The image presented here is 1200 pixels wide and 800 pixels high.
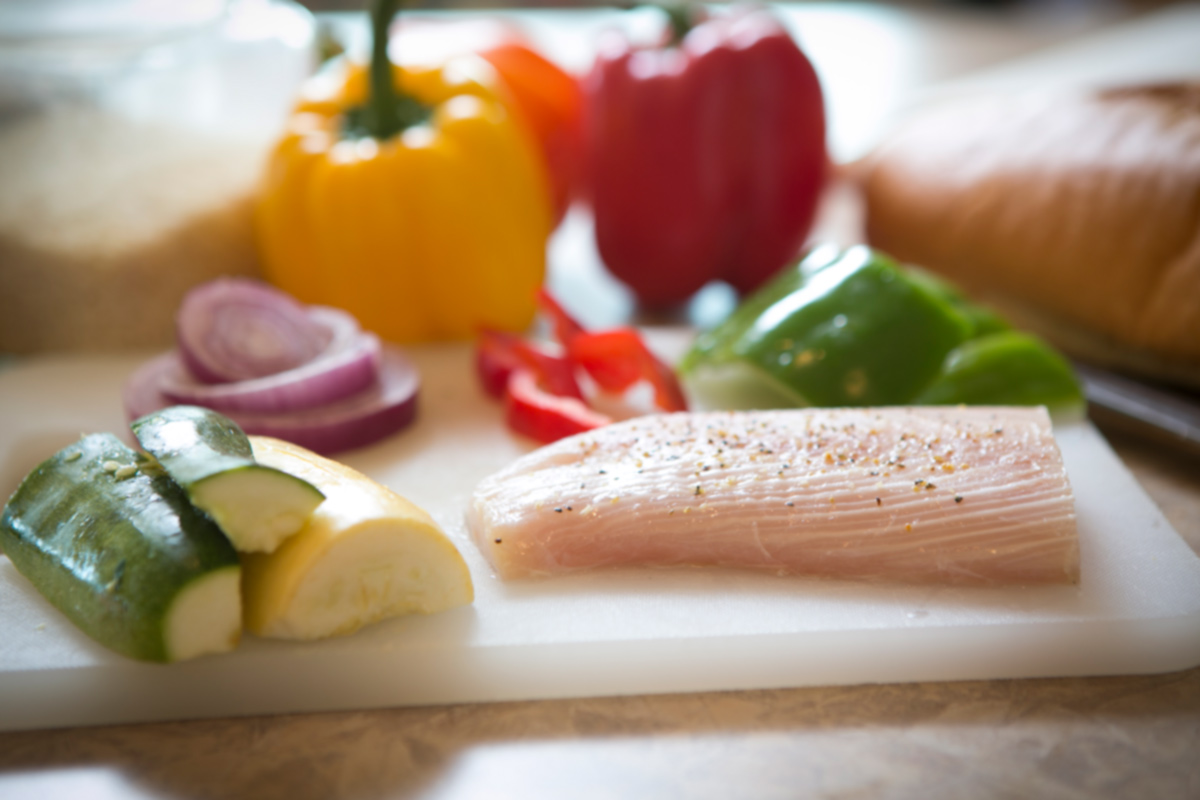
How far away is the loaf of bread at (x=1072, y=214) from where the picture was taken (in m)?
1.90

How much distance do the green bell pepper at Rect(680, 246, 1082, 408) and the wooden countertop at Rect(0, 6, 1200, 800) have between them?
2.02ft

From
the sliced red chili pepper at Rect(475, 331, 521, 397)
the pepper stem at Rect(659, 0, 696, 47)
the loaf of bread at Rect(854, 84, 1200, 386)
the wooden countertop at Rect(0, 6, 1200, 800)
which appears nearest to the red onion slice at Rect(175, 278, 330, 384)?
the sliced red chili pepper at Rect(475, 331, 521, 397)

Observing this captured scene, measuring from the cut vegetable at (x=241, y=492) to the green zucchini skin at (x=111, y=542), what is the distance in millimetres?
39

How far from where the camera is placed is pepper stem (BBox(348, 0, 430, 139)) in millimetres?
2111

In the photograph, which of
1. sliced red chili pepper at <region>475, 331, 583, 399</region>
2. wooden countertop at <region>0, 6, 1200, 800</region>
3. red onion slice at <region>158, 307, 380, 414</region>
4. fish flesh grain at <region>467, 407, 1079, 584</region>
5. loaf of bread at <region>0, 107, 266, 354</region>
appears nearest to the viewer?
wooden countertop at <region>0, 6, 1200, 800</region>

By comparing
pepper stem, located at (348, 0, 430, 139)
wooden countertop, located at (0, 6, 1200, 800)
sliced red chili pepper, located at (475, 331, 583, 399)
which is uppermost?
pepper stem, located at (348, 0, 430, 139)

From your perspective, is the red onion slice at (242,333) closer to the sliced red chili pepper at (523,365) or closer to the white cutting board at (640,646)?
the sliced red chili pepper at (523,365)

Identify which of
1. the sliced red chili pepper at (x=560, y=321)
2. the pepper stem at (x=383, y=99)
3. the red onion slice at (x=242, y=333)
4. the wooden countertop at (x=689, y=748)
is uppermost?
the pepper stem at (x=383, y=99)

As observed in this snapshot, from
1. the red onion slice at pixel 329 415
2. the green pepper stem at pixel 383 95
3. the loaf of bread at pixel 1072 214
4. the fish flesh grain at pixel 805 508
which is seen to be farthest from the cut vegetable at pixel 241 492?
the loaf of bread at pixel 1072 214

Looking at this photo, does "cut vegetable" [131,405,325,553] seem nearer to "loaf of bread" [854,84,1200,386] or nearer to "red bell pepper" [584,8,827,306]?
"red bell pepper" [584,8,827,306]

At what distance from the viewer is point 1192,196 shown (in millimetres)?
1873

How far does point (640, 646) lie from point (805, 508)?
1.00ft

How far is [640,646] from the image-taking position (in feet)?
3.97

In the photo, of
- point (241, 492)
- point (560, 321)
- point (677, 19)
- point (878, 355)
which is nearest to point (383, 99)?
point (560, 321)
